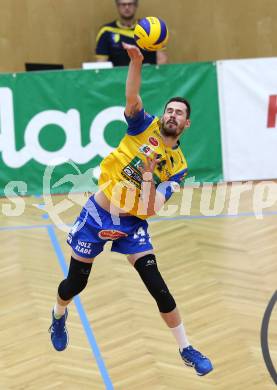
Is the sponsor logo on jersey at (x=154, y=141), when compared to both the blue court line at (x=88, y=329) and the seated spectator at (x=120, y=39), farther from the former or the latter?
the seated spectator at (x=120, y=39)

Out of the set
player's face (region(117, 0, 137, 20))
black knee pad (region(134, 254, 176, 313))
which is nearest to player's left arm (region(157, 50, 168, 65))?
player's face (region(117, 0, 137, 20))

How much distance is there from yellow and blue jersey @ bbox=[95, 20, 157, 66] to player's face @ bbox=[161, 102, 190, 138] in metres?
6.76

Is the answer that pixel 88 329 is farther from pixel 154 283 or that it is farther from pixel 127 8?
pixel 127 8

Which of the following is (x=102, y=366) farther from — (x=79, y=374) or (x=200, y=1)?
(x=200, y=1)

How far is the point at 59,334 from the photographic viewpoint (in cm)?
773

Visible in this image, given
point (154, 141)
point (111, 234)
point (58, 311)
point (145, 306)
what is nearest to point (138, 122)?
point (154, 141)

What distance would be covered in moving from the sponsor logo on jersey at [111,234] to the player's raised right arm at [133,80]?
1.04 meters

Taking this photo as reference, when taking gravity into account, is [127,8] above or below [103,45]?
above

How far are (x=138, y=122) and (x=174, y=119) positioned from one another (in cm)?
34

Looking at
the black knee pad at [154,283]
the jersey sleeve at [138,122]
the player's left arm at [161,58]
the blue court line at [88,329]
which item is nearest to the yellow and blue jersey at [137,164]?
the jersey sleeve at [138,122]

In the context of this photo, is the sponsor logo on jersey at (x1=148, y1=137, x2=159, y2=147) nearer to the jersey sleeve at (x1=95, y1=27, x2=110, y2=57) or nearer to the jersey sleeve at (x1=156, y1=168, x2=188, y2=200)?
the jersey sleeve at (x1=156, y1=168, x2=188, y2=200)

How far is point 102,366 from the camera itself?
7.69 metres

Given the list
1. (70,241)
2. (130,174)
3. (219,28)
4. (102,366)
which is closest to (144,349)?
(102,366)

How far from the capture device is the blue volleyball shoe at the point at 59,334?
7.68 m
